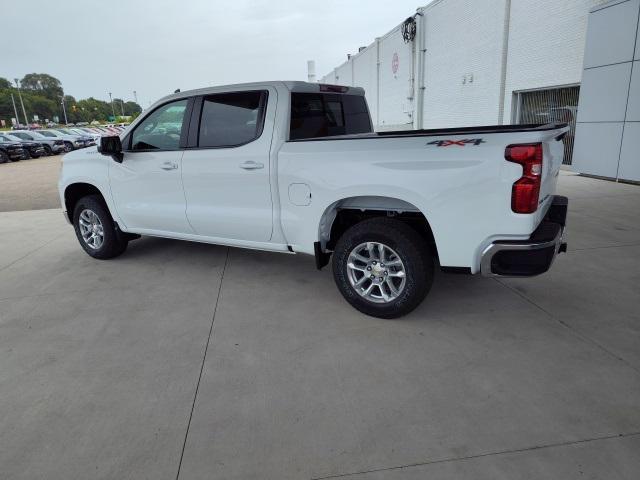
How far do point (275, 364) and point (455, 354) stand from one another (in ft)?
4.19

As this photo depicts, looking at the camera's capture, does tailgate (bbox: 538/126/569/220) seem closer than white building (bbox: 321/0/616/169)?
Yes

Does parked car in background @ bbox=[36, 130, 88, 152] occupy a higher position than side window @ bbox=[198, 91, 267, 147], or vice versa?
side window @ bbox=[198, 91, 267, 147]

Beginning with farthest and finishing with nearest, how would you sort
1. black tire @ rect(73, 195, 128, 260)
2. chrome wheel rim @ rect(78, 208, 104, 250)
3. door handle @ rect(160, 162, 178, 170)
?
chrome wheel rim @ rect(78, 208, 104, 250)
black tire @ rect(73, 195, 128, 260)
door handle @ rect(160, 162, 178, 170)

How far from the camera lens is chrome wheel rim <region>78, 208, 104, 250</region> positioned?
5.78 m

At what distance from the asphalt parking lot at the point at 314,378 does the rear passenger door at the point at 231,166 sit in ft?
2.26

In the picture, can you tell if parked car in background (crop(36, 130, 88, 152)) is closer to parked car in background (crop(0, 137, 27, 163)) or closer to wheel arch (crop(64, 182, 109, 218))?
parked car in background (crop(0, 137, 27, 163))

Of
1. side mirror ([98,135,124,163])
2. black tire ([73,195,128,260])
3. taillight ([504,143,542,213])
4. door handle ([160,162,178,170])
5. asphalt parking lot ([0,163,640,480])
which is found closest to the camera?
asphalt parking lot ([0,163,640,480])

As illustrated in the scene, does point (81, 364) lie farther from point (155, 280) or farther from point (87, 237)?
point (87, 237)

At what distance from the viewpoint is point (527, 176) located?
299cm

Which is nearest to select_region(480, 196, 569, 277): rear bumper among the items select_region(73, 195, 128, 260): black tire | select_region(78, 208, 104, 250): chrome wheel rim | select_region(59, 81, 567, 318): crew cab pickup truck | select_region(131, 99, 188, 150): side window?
select_region(59, 81, 567, 318): crew cab pickup truck

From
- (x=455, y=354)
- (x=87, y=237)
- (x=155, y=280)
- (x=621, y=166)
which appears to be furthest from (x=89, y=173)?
(x=621, y=166)

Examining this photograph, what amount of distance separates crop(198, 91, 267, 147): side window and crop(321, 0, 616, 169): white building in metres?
10.2

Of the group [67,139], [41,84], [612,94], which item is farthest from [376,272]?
[41,84]

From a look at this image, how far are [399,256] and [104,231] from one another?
3872 mm
